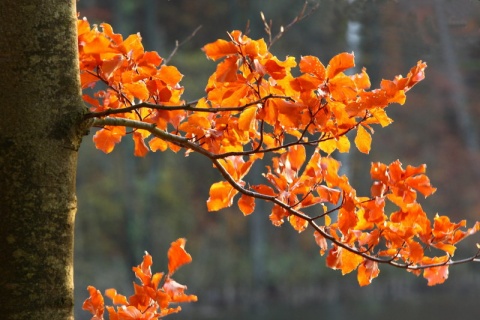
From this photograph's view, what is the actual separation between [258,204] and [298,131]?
11.8 metres

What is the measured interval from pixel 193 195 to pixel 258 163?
4.45 ft

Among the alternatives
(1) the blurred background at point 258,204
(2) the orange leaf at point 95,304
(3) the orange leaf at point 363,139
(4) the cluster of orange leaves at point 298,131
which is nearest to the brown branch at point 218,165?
(4) the cluster of orange leaves at point 298,131

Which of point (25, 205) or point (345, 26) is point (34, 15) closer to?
point (25, 205)

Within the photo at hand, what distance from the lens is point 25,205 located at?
922mm

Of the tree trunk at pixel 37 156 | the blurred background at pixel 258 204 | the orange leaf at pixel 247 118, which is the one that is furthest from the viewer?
the blurred background at pixel 258 204

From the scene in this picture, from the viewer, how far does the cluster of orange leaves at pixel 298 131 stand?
1047 mm

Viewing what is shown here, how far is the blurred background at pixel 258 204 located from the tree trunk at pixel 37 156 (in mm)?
9867

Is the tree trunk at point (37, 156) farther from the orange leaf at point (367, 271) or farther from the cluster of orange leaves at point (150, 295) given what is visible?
the orange leaf at point (367, 271)

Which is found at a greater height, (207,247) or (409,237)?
(207,247)

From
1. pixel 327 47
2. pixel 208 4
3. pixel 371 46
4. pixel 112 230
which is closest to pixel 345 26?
pixel 327 47

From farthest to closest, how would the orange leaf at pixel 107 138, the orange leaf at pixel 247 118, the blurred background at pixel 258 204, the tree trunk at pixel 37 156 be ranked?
the blurred background at pixel 258 204 < the orange leaf at pixel 107 138 < the orange leaf at pixel 247 118 < the tree trunk at pixel 37 156

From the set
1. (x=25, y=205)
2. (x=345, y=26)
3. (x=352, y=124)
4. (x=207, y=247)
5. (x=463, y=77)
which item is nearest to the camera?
(x=25, y=205)

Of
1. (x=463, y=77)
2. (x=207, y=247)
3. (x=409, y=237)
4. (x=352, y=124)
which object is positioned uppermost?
(x=463, y=77)

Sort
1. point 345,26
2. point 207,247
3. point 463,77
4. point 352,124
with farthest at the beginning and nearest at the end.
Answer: point 463,77, point 207,247, point 345,26, point 352,124
